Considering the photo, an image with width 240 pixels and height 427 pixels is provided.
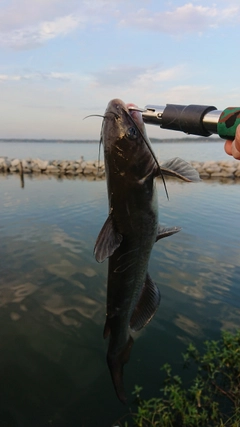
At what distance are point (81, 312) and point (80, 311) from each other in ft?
0.17

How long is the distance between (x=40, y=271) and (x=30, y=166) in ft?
105

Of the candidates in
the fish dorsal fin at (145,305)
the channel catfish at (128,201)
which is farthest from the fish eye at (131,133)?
the fish dorsal fin at (145,305)

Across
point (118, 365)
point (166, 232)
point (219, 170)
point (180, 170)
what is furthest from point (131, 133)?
point (219, 170)

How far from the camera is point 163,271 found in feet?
Result: 38.9

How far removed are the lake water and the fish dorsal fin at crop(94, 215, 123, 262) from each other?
5.03 m

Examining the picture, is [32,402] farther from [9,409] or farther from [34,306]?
[34,306]

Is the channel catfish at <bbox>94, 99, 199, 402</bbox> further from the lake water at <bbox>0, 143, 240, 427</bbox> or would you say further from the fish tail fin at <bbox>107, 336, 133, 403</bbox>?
the lake water at <bbox>0, 143, 240, 427</bbox>

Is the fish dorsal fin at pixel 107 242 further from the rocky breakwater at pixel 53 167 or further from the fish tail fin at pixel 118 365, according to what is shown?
the rocky breakwater at pixel 53 167

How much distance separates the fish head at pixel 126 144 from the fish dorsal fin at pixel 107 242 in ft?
1.23

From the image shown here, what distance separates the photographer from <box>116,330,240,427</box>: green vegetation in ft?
18.0

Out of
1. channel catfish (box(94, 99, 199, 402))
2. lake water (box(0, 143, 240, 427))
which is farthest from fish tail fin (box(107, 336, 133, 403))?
lake water (box(0, 143, 240, 427))

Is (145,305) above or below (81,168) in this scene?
above

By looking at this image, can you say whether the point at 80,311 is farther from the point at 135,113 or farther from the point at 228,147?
the point at 135,113

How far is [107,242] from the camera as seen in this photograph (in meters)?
2.39
